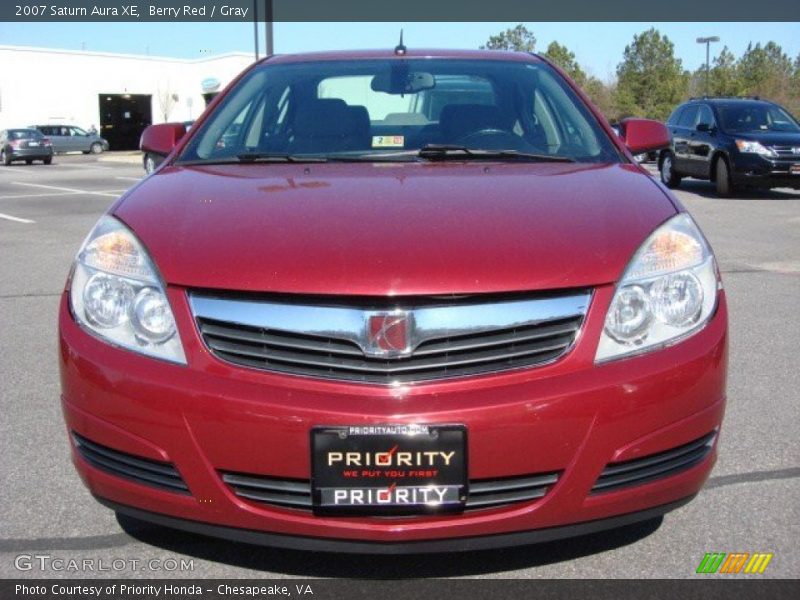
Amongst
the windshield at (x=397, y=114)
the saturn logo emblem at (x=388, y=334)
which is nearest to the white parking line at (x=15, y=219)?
the windshield at (x=397, y=114)

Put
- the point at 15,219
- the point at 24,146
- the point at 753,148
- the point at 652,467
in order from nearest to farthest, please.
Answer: the point at 652,467, the point at 15,219, the point at 753,148, the point at 24,146

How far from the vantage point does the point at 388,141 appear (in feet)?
12.2

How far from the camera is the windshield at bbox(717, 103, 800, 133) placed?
53.9ft

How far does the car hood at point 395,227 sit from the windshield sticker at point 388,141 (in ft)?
1.22

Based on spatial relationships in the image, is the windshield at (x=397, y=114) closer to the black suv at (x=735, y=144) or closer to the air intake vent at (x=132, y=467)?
the air intake vent at (x=132, y=467)

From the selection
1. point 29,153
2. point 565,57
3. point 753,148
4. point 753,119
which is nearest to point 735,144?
point 753,148

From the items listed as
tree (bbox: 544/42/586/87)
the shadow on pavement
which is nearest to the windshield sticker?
the shadow on pavement

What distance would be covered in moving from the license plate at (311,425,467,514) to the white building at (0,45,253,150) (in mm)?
53768

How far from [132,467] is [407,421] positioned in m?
0.77

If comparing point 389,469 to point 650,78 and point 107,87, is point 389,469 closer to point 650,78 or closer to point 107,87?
point 107,87

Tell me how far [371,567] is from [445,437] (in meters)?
0.67

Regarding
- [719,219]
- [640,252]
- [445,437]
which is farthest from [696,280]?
[719,219]

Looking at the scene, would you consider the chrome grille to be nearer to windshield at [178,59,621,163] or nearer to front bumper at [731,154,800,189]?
front bumper at [731,154,800,189]

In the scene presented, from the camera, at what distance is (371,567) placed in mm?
2830
